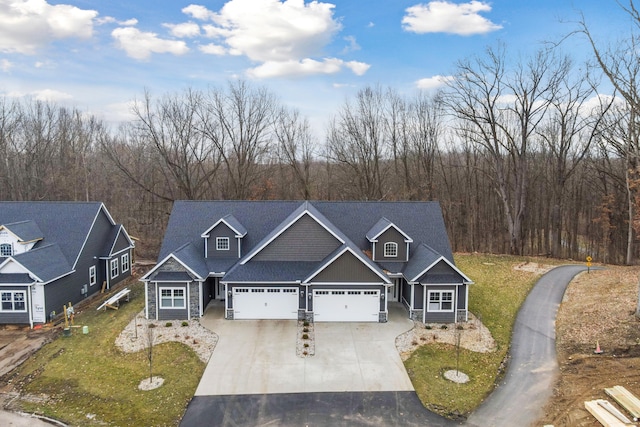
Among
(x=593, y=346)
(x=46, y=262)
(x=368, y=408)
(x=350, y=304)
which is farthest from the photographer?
(x=46, y=262)

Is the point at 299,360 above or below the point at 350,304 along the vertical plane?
below

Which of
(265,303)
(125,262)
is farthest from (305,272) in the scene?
(125,262)

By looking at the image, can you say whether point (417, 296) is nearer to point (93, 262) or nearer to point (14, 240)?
point (93, 262)

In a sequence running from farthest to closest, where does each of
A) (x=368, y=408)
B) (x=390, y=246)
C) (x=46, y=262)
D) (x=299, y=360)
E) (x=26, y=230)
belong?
(x=26, y=230), (x=390, y=246), (x=46, y=262), (x=299, y=360), (x=368, y=408)

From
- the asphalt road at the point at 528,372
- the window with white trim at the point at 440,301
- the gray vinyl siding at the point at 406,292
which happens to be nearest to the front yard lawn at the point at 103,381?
the asphalt road at the point at 528,372

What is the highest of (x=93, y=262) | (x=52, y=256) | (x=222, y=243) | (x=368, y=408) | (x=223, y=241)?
(x=223, y=241)

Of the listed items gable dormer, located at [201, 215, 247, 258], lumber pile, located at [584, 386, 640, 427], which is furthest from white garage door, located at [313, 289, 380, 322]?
lumber pile, located at [584, 386, 640, 427]

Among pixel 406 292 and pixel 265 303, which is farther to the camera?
pixel 406 292
